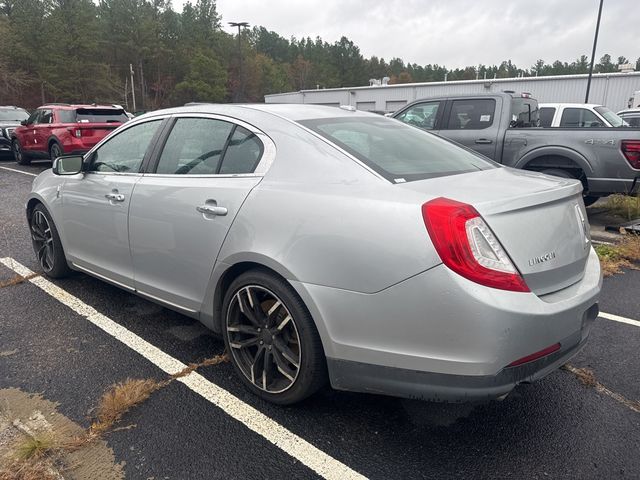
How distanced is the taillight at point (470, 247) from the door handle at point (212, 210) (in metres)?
1.18

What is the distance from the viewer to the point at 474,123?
772cm

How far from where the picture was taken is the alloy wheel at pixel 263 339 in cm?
257

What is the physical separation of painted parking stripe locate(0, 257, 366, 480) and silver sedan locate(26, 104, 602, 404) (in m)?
0.16

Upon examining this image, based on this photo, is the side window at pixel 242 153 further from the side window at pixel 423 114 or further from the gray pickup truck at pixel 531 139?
the side window at pixel 423 114

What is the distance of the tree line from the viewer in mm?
43781

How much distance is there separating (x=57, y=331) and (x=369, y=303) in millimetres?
2620

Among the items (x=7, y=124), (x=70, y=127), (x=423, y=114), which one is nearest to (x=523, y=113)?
(x=423, y=114)

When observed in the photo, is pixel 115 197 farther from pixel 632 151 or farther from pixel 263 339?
pixel 632 151

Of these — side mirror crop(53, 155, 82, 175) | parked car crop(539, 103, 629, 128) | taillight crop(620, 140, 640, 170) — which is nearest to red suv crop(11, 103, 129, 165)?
side mirror crop(53, 155, 82, 175)

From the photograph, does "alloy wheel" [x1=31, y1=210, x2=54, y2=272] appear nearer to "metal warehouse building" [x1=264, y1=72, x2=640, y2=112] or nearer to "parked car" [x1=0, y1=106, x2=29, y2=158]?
"parked car" [x1=0, y1=106, x2=29, y2=158]

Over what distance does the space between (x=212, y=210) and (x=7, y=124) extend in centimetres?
1567

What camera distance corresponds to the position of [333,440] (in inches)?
95.5

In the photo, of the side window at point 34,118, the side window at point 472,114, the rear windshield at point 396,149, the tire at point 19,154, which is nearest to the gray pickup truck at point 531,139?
the side window at point 472,114

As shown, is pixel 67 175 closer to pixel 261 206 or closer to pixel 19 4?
pixel 261 206
